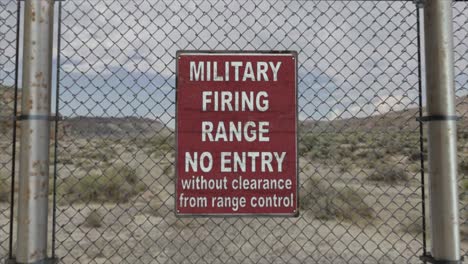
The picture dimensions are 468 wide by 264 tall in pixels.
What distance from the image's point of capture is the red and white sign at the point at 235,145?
2.53 m

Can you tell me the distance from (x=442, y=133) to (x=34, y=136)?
2203mm

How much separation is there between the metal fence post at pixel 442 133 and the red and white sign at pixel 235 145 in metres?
0.77

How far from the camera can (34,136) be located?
2227mm

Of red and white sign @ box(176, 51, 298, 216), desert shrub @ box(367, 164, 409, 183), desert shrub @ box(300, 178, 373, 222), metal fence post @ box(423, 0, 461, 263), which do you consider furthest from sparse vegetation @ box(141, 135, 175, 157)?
desert shrub @ box(367, 164, 409, 183)

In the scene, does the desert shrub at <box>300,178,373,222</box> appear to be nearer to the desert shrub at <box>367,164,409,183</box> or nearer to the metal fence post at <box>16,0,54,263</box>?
the desert shrub at <box>367,164,409,183</box>

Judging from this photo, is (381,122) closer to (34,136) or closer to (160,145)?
(34,136)

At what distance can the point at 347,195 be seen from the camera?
1137 centimetres

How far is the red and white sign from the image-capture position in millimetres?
2529

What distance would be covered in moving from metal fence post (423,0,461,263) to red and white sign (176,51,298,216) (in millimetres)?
768

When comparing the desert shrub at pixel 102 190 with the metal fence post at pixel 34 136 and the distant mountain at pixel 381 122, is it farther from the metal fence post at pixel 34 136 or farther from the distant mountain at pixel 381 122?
the metal fence post at pixel 34 136

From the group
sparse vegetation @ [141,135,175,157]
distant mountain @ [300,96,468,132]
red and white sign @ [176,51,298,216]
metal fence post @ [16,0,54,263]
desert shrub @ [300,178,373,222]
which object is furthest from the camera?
desert shrub @ [300,178,373,222]

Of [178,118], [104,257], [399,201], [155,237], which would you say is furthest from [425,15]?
[399,201]

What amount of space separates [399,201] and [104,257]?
8645 mm

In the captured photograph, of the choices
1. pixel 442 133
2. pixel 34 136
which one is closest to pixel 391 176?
pixel 442 133
